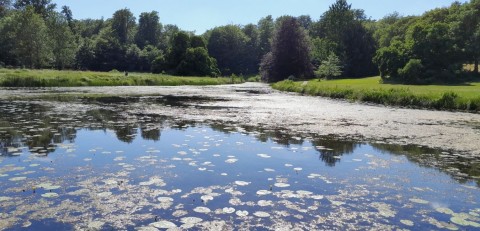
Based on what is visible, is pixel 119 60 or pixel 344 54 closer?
pixel 344 54

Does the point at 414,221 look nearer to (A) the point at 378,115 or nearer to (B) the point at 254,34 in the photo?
(A) the point at 378,115

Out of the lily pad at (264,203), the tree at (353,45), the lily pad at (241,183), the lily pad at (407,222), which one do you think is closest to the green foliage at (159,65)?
the tree at (353,45)

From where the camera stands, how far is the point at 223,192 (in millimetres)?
7672

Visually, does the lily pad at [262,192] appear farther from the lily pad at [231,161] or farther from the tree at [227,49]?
the tree at [227,49]

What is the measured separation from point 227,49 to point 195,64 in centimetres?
4873

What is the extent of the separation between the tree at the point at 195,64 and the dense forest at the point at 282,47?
236 millimetres

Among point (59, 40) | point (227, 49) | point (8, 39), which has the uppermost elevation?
point (227, 49)

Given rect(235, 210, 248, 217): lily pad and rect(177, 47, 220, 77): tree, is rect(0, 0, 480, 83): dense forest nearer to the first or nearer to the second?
rect(177, 47, 220, 77): tree

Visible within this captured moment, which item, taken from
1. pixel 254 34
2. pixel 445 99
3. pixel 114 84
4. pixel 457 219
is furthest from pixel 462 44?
pixel 254 34

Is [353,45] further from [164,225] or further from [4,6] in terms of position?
[4,6]

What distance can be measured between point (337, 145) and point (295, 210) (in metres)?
6.97

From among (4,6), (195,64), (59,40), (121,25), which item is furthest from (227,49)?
(4,6)

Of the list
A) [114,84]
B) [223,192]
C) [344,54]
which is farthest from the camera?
[344,54]

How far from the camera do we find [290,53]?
253 feet
